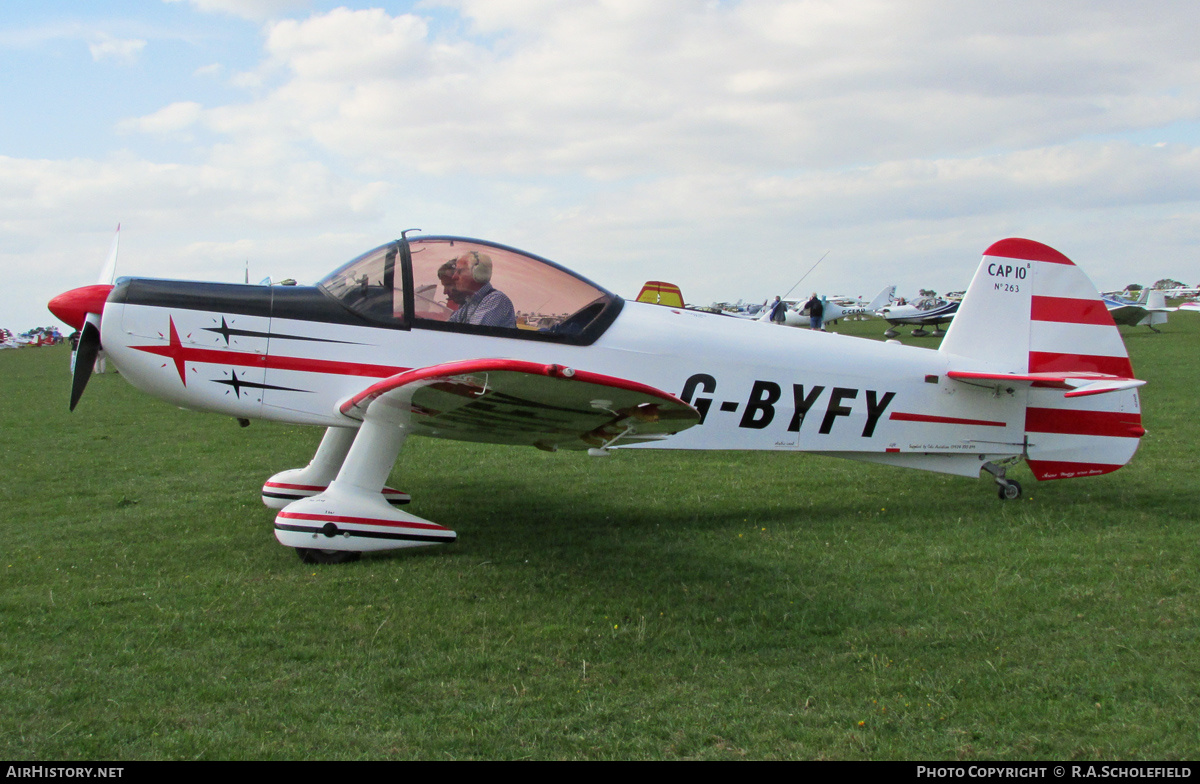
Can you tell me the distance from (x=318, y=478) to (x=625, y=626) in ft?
11.1

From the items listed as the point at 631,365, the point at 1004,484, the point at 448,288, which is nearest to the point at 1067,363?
the point at 1004,484

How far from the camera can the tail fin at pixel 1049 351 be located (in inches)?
270

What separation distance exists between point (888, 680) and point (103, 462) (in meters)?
8.34

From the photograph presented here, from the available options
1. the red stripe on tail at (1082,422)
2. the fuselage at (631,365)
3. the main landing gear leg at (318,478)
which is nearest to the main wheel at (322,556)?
the fuselage at (631,365)

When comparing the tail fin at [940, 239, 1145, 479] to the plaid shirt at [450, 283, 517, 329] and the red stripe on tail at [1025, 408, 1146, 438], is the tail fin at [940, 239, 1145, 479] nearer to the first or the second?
the red stripe on tail at [1025, 408, 1146, 438]

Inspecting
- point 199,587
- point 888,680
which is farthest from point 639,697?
point 199,587

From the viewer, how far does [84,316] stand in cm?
529

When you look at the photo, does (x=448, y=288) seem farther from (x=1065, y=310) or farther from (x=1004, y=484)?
(x=1065, y=310)

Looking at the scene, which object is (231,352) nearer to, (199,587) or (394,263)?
(394,263)

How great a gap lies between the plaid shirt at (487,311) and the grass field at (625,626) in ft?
4.81

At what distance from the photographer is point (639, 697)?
3.32 m

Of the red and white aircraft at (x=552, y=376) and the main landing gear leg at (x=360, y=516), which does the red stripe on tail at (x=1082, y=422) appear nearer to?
the red and white aircraft at (x=552, y=376)

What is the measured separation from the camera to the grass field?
2990 millimetres

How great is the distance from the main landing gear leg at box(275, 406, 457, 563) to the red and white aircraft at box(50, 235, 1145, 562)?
0.01 metres
